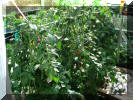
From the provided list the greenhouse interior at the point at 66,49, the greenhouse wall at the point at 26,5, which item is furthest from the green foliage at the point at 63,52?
the greenhouse wall at the point at 26,5

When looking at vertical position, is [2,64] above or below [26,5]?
below

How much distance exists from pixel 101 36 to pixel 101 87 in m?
0.47

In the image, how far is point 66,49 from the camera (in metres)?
1.63

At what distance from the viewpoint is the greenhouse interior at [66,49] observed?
4.47ft

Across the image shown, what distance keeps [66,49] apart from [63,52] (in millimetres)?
33

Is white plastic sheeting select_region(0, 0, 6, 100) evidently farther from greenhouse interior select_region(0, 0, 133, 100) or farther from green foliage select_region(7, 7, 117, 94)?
green foliage select_region(7, 7, 117, 94)

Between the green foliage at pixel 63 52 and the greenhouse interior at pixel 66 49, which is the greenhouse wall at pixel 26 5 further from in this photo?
the green foliage at pixel 63 52

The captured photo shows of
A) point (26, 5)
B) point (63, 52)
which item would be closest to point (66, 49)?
point (63, 52)

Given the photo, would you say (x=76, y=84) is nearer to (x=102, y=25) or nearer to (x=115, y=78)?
(x=115, y=78)

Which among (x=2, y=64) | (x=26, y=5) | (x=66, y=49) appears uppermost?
(x=26, y=5)

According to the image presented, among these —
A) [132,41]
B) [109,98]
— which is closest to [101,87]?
[109,98]

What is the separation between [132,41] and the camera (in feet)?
7.38

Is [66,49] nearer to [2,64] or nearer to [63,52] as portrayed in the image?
[63,52]

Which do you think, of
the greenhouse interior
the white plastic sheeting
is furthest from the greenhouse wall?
the white plastic sheeting
